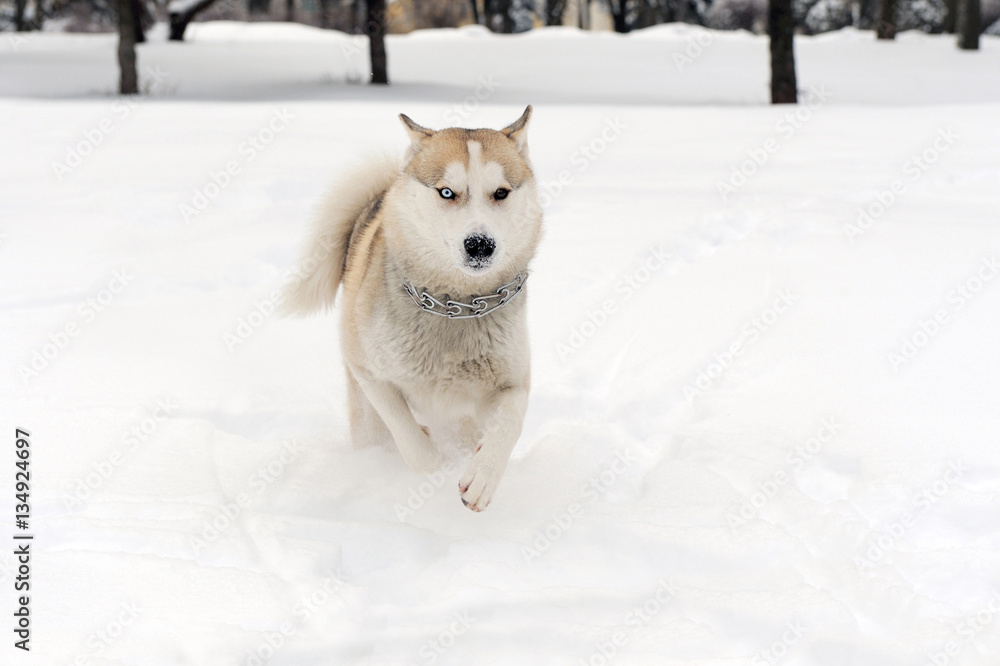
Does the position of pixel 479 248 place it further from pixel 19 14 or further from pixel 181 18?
pixel 19 14

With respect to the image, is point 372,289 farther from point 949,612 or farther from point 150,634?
point 949,612

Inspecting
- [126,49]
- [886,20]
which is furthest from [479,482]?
[886,20]

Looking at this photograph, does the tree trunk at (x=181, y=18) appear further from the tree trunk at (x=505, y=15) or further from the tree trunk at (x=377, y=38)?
the tree trunk at (x=505, y=15)

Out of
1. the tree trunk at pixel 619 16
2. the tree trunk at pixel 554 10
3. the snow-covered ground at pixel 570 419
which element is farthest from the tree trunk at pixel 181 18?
the tree trunk at pixel 619 16

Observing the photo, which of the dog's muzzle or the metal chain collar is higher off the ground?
the dog's muzzle

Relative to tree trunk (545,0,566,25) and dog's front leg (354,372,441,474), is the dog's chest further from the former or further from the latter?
tree trunk (545,0,566,25)

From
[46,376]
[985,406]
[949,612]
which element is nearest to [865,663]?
[949,612]

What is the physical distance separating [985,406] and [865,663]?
163 cm

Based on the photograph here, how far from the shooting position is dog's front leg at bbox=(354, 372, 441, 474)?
9.91 feet

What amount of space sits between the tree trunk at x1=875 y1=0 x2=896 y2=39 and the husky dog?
1699 cm

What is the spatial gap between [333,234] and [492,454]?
1.37 meters

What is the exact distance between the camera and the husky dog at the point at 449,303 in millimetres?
2738

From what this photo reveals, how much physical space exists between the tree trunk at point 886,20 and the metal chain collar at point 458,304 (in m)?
17.2

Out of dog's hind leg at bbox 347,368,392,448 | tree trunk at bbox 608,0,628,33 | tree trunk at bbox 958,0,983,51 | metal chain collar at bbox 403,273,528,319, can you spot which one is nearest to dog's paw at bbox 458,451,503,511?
metal chain collar at bbox 403,273,528,319
